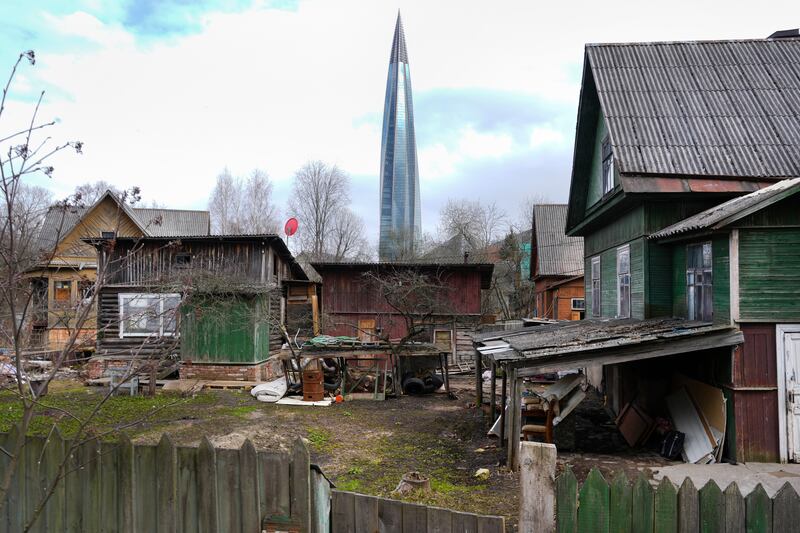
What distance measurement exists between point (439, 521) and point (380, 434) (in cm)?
880

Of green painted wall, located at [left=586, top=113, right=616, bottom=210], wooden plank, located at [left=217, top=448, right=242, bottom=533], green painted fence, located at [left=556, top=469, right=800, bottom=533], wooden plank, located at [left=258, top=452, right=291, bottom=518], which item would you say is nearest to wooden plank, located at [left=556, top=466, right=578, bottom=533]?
green painted fence, located at [left=556, top=469, right=800, bottom=533]

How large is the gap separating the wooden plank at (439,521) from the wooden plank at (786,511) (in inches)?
84.5

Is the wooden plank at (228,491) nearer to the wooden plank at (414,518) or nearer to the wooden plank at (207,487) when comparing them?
the wooden plank at (207,487)

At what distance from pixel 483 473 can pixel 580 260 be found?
24530mm

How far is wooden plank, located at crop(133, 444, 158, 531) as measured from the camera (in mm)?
3932

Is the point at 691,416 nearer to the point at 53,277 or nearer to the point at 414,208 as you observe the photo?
the point at 53,277

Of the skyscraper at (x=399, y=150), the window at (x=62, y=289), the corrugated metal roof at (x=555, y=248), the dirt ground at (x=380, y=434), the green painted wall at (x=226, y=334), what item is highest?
the skyscraper at (x=399, y=150)

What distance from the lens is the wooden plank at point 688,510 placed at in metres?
3.70

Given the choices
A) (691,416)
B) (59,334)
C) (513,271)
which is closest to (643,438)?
(691,416)

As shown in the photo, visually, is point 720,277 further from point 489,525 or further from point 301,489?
point 301,489

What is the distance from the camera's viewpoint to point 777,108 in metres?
12.5

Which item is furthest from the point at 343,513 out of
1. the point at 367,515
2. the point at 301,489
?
the point at 301,489

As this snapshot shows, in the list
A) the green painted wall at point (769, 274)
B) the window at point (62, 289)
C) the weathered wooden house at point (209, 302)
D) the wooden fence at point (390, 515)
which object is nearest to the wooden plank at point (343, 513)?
the wooden fence at point (390, 515)

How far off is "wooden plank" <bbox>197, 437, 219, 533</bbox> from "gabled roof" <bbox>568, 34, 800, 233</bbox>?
32.6 feet
